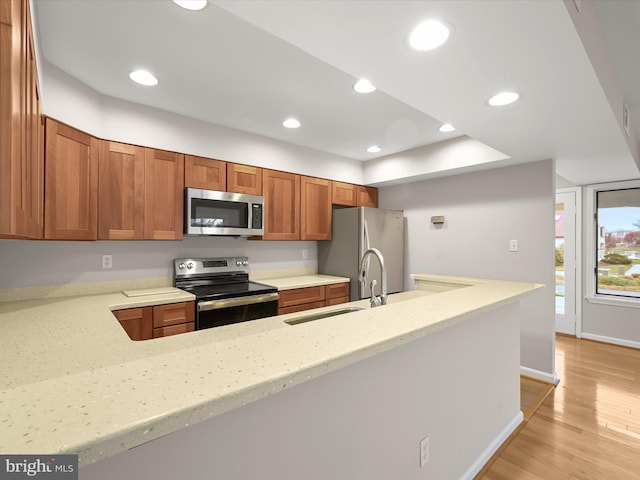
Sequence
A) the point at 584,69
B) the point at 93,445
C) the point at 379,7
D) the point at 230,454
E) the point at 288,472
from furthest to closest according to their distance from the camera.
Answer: the point at 584,69
the point at 379,7
the point at 288,472
the point at 230,454
the point at 93,445

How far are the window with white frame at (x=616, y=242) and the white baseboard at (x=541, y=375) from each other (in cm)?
192

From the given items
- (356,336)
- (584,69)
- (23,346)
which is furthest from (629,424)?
(23,346)

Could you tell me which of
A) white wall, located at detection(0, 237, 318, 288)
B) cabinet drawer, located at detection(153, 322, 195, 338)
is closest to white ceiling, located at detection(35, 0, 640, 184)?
white wall, located at detection(0, 237, 318, 288)

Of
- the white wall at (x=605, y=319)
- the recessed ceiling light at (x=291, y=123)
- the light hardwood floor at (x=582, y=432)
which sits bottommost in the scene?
the light hardwood floor at (x=582, y=432)

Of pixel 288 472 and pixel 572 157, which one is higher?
pixel 572 157

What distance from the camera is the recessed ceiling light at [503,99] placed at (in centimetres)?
172

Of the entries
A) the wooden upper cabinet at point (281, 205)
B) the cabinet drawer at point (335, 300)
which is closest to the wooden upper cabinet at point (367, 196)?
the wooden upper cabinet at point (281, 205)

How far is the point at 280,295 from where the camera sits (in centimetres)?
312

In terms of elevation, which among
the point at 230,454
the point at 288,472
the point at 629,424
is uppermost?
the point at 230,454

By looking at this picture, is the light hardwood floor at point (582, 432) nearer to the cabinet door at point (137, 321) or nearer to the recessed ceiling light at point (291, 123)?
the cabinet door at point (137, 321)

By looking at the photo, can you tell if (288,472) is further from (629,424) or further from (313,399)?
(629,424)

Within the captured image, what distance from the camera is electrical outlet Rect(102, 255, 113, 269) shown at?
260 centimetres

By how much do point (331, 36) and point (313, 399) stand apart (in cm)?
135

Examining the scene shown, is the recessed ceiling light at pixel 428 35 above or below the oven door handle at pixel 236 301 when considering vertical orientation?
above
